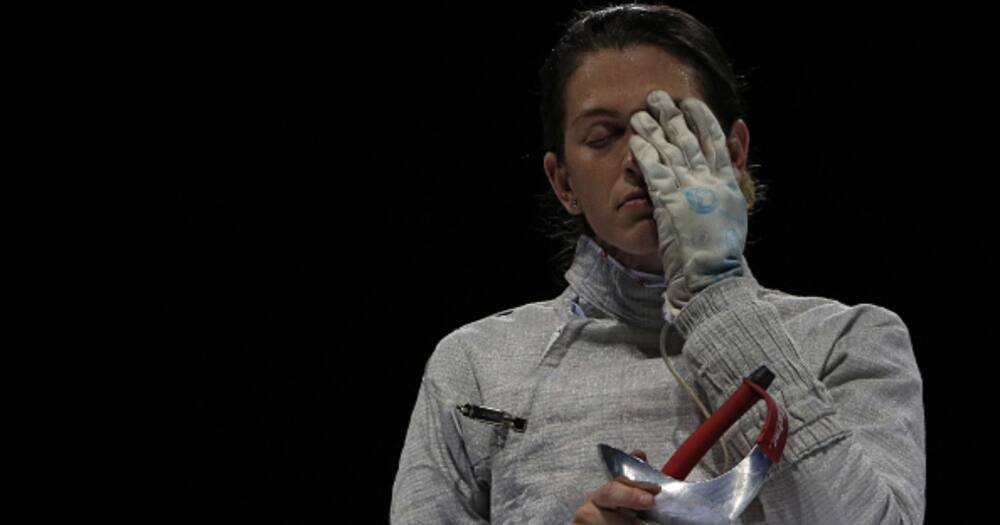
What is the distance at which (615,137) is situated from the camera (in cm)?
128

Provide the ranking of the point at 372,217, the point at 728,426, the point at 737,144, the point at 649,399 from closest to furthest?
the point at 728,426 → the point at 649,399 → the point at 737,144 → the point at 372,217

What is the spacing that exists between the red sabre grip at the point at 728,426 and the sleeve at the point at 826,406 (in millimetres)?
32

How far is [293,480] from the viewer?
2.20m

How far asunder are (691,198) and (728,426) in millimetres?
199

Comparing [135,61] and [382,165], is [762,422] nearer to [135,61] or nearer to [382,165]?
[382,165]

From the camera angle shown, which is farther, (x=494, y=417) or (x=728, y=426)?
(x=494, y=417)

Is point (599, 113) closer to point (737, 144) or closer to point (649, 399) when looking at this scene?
point (737, 144)

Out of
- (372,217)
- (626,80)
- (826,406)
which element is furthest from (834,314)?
(372,217)

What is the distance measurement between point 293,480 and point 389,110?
61cm

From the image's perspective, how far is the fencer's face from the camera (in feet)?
4.08

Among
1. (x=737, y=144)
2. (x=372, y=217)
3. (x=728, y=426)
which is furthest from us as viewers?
(x=372, y=217)

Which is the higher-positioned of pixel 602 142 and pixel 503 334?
pixel 602 142

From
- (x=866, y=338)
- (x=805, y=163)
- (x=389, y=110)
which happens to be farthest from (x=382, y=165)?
(x=866, y=338)

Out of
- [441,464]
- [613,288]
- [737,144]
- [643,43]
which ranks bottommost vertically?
[441,464]
